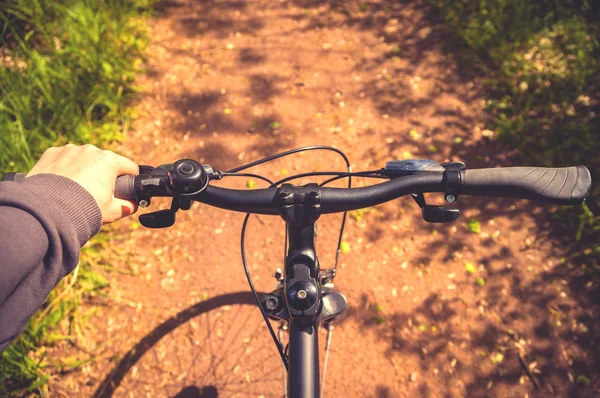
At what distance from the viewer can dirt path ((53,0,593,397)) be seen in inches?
125

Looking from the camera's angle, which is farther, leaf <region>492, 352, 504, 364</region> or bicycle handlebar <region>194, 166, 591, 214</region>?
leaf <region>492, 352, 504, 364</region>

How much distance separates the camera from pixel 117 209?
1.43 meters

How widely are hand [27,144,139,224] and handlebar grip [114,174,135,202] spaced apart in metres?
0.02

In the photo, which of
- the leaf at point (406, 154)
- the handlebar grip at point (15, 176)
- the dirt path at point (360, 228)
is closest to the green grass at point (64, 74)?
the dirt path at point (360, 228)

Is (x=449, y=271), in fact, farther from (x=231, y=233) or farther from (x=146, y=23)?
(x=146, y=23)

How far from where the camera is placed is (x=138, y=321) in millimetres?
3287

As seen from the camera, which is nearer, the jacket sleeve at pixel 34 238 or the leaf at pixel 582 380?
the jacket sleeve at pixel 34 238

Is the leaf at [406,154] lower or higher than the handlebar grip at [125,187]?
higher

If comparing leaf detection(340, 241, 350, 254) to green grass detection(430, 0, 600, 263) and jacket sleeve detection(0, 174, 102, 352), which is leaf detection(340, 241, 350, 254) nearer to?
green grass detection(430, 0, 600, 263)

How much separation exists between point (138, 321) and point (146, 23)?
148 inches

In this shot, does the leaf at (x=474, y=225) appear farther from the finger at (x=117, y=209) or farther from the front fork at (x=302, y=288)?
the finger at (x=117, y=209)

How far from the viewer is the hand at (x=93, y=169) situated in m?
1.33

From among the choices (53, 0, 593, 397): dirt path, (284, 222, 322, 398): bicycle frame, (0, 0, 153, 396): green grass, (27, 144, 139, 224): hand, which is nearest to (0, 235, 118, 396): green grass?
(0, 0, 153, 396): green grass

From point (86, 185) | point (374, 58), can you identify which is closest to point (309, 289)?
point (86, 185)
